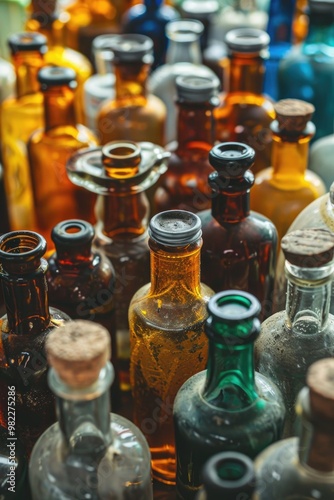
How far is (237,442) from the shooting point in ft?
1.74

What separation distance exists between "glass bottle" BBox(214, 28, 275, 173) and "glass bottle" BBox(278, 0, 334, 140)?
0.12m

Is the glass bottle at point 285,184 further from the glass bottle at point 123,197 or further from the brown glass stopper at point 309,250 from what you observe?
the brown glass stopper at point 309,250

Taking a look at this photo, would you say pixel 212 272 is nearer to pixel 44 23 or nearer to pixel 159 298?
pixel 159 298

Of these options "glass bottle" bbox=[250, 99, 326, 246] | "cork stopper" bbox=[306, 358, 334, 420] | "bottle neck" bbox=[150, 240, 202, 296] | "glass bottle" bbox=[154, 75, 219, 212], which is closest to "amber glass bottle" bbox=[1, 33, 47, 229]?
"glass bottle" bbox=[154, 75, 219, 212]

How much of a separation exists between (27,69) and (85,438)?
645 millimetres

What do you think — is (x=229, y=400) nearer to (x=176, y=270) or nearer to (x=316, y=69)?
(x=176, y=270)

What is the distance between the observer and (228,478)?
1.53 ft

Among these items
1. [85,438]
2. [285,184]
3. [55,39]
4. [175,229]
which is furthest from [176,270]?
[55,39]

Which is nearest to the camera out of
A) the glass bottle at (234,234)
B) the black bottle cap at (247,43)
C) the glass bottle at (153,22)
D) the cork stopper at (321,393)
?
the cork stopper at (321,393)

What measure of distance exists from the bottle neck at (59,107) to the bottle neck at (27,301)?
13.1 inches

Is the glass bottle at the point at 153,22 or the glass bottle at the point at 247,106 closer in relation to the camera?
the glass bottle at the point at 247,106

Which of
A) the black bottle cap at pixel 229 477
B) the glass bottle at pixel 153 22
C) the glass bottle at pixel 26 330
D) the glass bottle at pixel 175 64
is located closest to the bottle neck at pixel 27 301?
the glass bottle at pixel 26 330

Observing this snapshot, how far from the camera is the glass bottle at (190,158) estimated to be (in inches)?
32.8

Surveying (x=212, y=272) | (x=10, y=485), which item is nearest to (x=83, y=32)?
(x=212, y=272)
